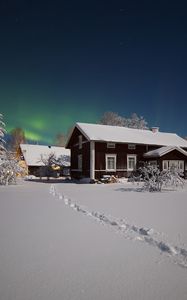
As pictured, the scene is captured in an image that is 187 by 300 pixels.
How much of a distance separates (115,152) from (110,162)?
1208 mm

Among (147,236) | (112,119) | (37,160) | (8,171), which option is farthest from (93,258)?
(112,119)

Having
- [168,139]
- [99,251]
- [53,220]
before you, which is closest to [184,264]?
[99,251]

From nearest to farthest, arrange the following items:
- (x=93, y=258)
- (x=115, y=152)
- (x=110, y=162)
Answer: (x=93, y=258)
(x=110, y=162)
(x=115, y=152)

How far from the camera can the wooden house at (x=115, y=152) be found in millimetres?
26906

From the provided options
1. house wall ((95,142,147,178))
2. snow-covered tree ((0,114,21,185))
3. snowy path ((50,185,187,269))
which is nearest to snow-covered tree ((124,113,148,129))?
house wall ((95,142,147,178))

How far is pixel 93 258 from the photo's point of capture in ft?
14.6

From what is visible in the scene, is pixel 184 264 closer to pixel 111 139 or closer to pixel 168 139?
pixel 111 139

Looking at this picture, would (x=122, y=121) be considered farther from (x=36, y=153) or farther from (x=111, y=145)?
(x=111, y=145)

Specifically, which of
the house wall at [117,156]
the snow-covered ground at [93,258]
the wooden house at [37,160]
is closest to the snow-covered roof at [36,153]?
the wooden house at [37,160]

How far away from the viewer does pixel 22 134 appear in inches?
2697

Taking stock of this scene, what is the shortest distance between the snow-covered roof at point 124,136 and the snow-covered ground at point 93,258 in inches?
766

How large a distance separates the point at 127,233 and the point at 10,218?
12.3ft

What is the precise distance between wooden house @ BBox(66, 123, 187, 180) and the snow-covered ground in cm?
1922

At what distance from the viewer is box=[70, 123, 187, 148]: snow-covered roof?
27.3m
